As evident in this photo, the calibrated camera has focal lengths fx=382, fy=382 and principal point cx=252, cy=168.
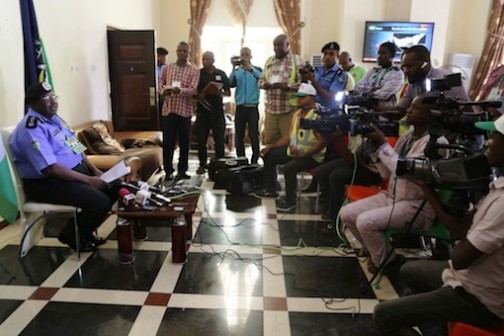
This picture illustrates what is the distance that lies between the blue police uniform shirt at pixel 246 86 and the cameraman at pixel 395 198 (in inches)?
90.5

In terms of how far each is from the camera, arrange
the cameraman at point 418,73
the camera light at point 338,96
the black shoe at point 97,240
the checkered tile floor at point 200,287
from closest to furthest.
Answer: the checkered tile floor at point 200,287
the cameraman at point 418,73
the black shoe at point 97,240
the camera light at point 338,96

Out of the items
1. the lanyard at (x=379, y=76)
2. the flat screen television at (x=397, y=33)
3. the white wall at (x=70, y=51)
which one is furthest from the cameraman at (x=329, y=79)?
the flat screen television at (x=397, y=33)

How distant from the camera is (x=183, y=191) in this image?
111 inches

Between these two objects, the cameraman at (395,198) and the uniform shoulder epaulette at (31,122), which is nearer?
the cameraman at (395,198)

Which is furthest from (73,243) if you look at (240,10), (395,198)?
(240,10)

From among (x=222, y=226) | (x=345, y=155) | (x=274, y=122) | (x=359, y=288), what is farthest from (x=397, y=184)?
(x=274, y=122)

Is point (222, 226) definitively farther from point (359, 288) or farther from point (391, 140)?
point (391, 140)

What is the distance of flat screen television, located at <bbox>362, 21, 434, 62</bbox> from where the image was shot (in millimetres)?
6184

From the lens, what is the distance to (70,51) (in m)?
3.96

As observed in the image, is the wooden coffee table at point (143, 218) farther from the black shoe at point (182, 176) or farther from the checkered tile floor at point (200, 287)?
the black shoe at point (182, 176)

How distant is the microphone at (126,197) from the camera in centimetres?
243

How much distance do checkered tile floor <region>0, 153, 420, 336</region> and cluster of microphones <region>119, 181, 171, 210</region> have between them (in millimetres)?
355

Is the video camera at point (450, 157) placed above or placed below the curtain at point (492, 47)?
below

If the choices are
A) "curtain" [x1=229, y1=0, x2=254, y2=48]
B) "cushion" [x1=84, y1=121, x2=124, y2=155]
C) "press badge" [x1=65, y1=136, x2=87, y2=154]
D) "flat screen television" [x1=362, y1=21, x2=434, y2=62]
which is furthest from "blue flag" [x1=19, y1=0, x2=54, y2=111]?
"flat screen television" [x1=362, y1=21, x2=434, y2=62]
